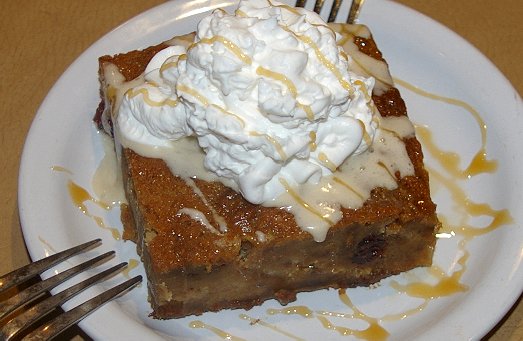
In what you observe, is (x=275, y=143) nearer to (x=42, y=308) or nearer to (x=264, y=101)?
(x=264, y=101)

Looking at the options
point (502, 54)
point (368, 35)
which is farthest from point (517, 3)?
point (368, 35)

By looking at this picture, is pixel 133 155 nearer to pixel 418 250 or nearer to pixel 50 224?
pixel 50 224

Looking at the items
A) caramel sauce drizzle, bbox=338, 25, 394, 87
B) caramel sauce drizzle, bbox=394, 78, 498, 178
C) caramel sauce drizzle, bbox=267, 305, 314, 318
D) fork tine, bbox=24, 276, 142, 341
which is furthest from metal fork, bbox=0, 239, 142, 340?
caramel sauce drizzle, bbox=394, 78, 498, 178

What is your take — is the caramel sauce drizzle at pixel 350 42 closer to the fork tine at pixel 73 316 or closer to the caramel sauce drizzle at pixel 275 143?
the caramel sauce drizzle at pixel 275 143

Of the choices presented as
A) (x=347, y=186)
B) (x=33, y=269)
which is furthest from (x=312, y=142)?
(x=33, y=269)

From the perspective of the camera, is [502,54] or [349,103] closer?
[349,103]

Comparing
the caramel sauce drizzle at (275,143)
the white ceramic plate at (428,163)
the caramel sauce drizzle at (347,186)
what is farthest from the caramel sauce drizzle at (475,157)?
the caramel sauce drizzle at (275,143)
